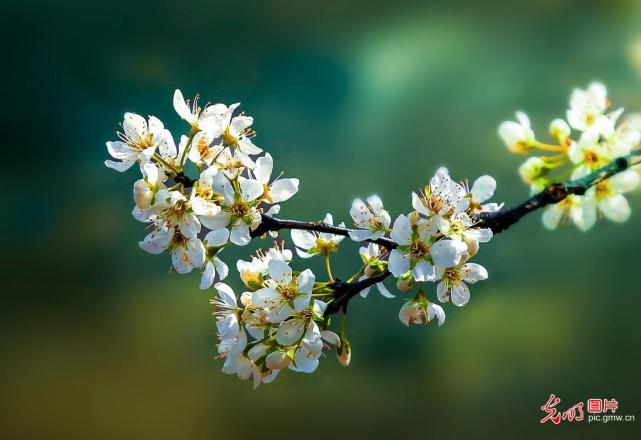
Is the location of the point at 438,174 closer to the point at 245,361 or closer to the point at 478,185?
the point at 478,185

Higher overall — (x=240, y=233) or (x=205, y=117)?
(x=205, y=117)

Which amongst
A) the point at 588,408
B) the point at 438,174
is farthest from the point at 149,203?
the point at 588,408

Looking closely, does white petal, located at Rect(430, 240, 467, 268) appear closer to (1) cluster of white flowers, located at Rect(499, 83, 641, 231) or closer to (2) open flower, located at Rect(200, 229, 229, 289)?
(1) cluster of white flowers, located at Rect(499, 83, 641, 231)

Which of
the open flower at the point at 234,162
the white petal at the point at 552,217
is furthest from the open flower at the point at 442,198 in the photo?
the open flower at the point at 234,162

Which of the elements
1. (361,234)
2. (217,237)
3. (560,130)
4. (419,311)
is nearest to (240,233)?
(217,237)

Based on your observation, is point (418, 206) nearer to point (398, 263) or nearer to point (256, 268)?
point (398, 263)

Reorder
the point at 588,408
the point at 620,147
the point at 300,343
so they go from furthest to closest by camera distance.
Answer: the point at 588,408 → the point at 300,343 → the point at 620,147

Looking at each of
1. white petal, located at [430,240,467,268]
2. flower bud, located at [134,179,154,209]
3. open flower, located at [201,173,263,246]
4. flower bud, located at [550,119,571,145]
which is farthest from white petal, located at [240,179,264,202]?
flower bud, located at [550,119,571,145]

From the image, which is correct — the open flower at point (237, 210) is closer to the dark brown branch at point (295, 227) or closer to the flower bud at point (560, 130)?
the dark brown branch at point (295, 227)
